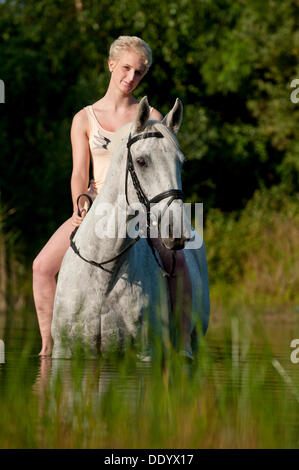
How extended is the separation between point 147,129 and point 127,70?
109cm

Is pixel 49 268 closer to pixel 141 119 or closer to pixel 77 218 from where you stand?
pixel 77 218

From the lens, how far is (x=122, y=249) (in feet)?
21.2

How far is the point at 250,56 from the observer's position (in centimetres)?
2316

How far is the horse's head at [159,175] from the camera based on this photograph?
575cm

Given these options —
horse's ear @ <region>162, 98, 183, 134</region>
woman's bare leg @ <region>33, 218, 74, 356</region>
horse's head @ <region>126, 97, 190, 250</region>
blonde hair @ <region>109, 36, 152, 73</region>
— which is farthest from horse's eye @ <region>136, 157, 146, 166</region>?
blonde hair @ <region>109, 36, 152, 73</region>

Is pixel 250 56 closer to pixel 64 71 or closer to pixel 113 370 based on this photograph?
pixel 64 71

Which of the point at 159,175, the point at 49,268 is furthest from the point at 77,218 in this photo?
the point at 159,175

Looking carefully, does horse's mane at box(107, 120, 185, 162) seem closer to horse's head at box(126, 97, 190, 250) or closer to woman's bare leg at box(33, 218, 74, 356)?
horse's head at box(126, 97, 190, 250)

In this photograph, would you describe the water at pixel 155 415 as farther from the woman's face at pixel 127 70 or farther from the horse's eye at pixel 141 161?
the woman's face at pixel 127 70

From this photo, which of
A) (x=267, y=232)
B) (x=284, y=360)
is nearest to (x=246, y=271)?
(x=267, y=232)

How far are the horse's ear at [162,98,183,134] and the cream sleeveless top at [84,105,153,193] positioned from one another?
2.05 ft

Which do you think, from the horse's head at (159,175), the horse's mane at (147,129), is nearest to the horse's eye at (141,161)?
the horse's head at (159,175)

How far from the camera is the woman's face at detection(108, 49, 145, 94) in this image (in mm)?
7172

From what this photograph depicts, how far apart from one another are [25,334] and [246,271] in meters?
7.53
